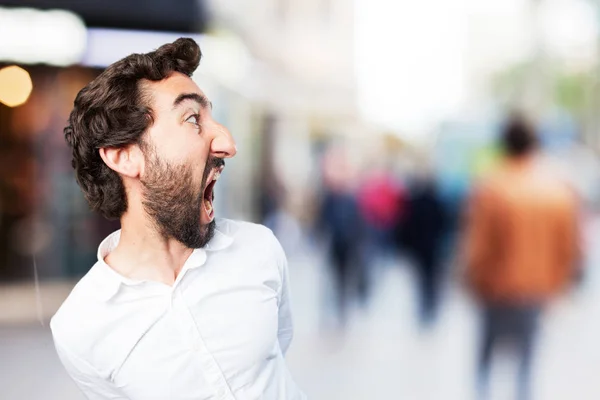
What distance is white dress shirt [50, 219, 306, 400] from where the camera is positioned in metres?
1.23

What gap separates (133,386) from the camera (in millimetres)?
1241

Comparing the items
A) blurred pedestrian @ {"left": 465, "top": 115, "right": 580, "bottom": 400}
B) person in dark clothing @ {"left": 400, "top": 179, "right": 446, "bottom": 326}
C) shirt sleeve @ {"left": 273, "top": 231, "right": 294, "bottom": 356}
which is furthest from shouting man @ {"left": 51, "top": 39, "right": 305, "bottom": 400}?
person in dark clothing @ {"left": 400, "top": 179, "right": 446, "bottom": 326}

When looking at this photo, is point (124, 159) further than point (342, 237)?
No

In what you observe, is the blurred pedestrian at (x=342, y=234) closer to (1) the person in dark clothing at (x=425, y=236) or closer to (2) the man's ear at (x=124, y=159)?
(1) the person in dark clothing at (x=425, y=236)

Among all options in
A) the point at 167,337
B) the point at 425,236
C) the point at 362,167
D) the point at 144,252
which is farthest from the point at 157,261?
the point at 362,167

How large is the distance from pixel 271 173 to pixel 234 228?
876 cm

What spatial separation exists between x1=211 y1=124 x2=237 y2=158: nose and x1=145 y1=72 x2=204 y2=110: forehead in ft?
0.27

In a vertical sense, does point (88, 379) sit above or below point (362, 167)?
above

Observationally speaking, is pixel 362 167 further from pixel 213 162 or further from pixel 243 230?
pixel 213 162

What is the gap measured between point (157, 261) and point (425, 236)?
457 cm

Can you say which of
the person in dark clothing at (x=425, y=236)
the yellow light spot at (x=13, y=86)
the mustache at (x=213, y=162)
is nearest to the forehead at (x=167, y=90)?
the mustache at (x=213, y=162)

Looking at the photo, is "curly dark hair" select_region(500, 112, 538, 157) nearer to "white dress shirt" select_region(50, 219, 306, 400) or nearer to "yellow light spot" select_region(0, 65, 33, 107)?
"yellow light spot" select_region(0, 65, 33, 107)

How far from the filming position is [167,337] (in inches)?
48.9

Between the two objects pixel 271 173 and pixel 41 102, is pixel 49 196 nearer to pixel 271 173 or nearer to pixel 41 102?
pixel 41 102
